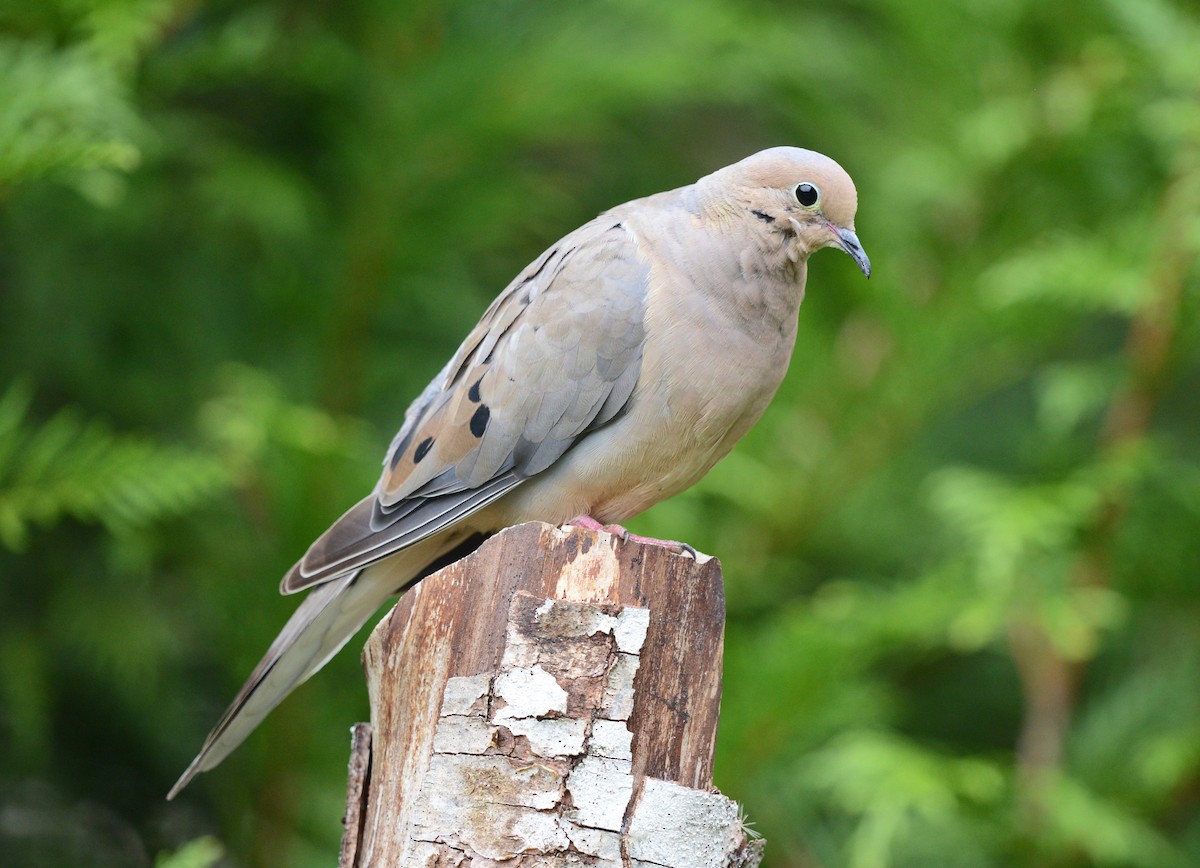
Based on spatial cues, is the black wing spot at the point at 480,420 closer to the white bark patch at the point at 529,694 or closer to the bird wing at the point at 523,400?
the bird wing at the point at 523,400

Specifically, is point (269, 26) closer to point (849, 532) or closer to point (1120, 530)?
point (849, 532)

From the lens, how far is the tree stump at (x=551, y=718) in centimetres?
192

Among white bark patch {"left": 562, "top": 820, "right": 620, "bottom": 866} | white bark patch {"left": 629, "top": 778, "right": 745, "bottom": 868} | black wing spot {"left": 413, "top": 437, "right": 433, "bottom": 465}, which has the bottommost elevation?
white bark patch {"left": 562, "top": 820, "right": 620, "bottom": 866}

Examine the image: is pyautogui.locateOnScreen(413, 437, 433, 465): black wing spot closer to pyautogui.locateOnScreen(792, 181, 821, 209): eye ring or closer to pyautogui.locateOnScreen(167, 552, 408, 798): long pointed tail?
pyautogui.locateOnScreen(167, 552, 408, 798): long pointed tail

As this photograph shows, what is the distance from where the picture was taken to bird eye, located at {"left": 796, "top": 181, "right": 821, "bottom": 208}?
2.69 metres

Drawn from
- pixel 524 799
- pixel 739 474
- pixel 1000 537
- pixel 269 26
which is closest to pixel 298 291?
pixel 269 26

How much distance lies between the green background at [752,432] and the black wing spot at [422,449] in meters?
0.57

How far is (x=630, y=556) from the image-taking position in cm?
208

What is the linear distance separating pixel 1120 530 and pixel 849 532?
0.86 meters

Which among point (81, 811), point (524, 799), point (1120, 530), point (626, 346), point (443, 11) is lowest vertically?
point (524, 799)

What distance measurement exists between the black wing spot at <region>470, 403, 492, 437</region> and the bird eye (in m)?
0.78

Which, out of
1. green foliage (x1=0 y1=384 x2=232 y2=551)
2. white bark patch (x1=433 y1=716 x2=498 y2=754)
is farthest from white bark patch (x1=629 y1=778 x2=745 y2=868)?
green foliage (x1=0 y1=384 x2=232 y2=551)

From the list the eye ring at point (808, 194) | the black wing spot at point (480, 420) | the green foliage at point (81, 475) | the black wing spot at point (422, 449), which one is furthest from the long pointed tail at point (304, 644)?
the eye ring at point (808, 194)

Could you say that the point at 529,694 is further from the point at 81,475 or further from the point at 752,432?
the point at 752,432
